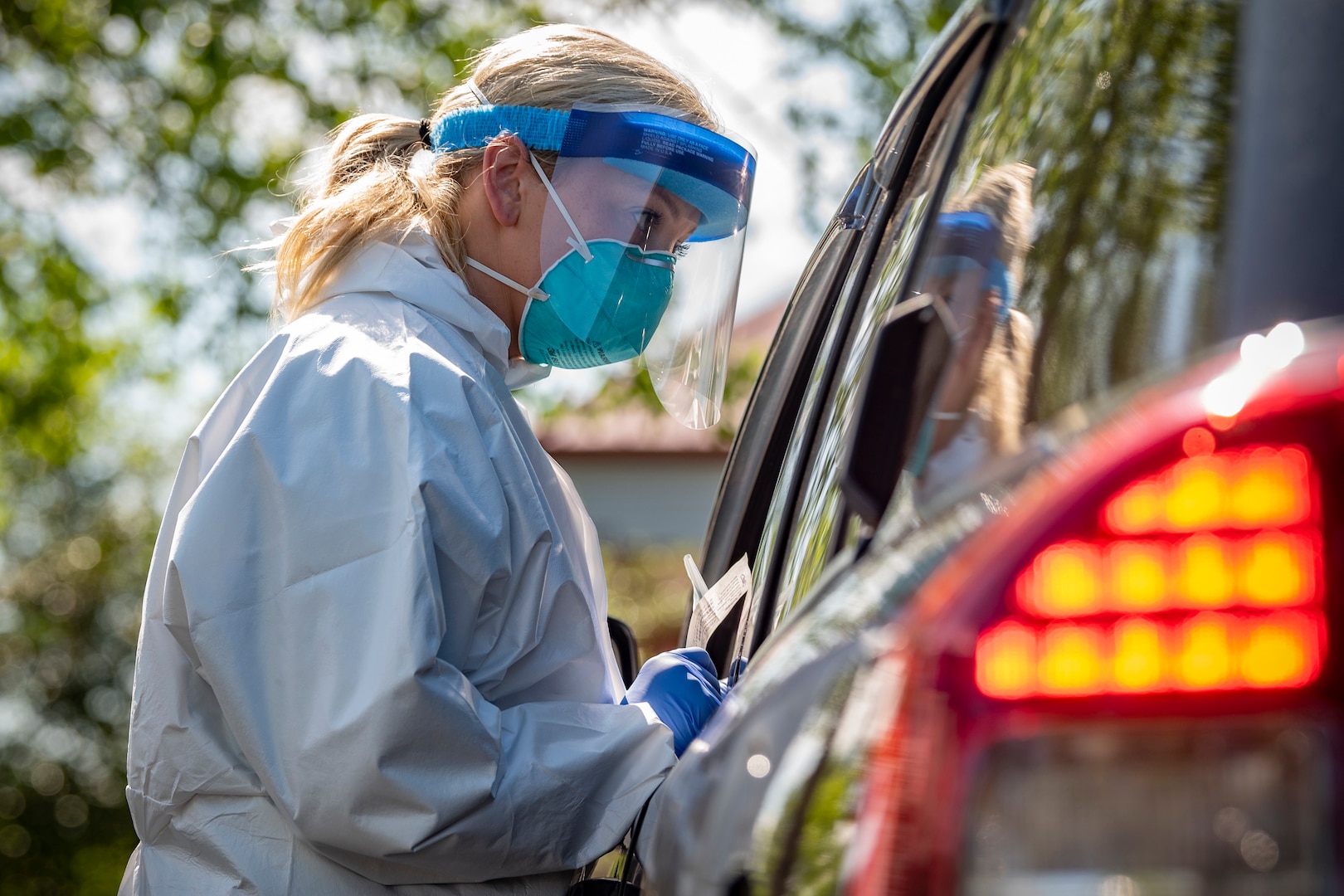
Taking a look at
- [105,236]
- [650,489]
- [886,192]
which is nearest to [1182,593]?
[886,192]

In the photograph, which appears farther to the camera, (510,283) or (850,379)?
(510,283)

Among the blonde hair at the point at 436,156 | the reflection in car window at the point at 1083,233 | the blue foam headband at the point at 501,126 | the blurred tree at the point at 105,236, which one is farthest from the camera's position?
the blurred tree at the point at 105,236

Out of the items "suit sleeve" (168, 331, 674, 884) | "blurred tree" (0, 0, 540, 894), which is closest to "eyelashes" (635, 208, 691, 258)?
"suit sleeve" (168, 331, 674, 884)

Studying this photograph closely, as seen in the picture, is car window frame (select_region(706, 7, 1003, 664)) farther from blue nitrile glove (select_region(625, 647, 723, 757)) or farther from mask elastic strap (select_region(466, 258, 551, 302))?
mask elastic strap (select_region(466, 258, 551, 302))

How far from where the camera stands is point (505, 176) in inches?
84.9

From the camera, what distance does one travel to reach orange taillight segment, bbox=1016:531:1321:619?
2.49 ft

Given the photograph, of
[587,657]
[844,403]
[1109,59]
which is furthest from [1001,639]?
[587,657]

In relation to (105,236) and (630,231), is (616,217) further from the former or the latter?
(105,236)

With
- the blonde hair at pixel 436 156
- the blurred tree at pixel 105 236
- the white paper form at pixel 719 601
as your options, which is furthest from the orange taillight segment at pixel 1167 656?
the blurred tree at pixel 105 236

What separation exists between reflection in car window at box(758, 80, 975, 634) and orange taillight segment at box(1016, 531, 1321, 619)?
534 millimetres

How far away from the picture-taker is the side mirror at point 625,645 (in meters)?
2.33

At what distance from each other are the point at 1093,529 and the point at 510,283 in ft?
4.99

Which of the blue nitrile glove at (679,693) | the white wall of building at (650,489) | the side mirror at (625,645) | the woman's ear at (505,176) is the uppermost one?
the woman's ear at (505,176)

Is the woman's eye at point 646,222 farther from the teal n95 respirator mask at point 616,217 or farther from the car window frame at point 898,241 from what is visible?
the car window frame at point 898,241
